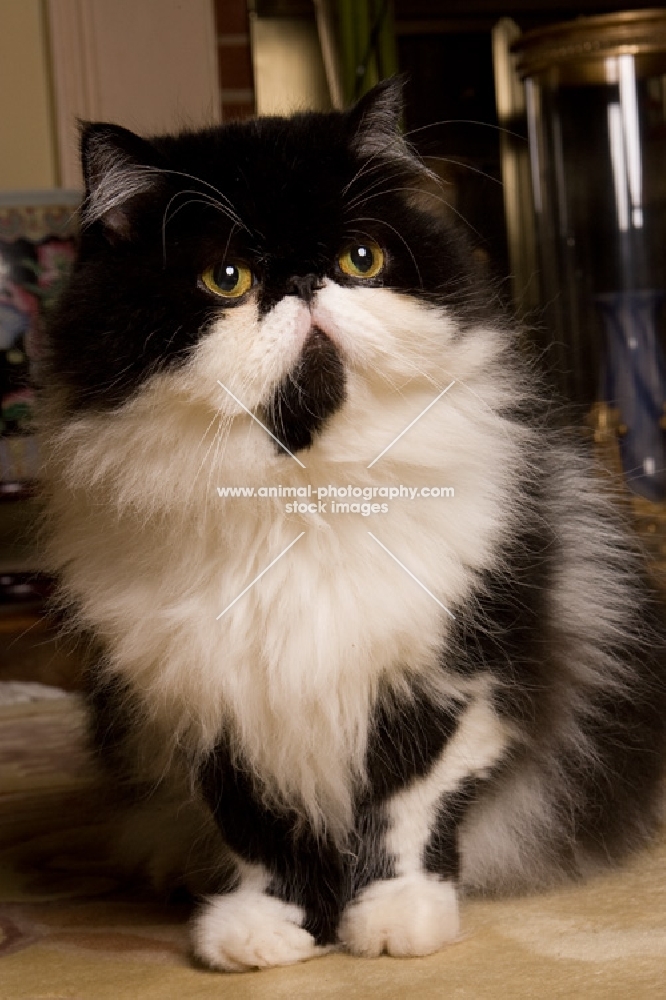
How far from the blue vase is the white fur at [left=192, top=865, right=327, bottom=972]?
157cm

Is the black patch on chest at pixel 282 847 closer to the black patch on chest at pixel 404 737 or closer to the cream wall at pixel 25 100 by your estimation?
the black patch on chest at pixel 404 737

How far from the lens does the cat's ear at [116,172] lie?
891mm

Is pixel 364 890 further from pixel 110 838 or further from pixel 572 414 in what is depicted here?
pixel 572 414

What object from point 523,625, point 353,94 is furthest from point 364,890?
point 353,94

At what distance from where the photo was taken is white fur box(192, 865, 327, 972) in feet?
2.98

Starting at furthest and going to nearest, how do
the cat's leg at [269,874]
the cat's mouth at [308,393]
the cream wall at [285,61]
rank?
the cream wall at [285,61] → the cat's leg at [269,874] → the cat's mouth at [308,393]

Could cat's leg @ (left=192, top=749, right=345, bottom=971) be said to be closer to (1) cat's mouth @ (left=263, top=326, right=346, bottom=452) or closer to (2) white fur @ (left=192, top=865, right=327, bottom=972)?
(2) white fur @ (left=192, top=865, right=327, bottom=972)

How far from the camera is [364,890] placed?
0.95m

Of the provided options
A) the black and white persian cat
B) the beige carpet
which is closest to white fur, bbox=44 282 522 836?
the black and white persian cat

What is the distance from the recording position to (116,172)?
89cm

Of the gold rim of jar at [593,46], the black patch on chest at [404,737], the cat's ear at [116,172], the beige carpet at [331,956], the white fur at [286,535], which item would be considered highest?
the gold rim of jar at [593,46]

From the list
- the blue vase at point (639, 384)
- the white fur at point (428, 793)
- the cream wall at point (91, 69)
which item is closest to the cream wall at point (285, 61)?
the cream wall at point (91, 69)

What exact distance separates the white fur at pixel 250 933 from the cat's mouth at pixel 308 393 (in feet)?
1.19

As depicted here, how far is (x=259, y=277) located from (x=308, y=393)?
0.09m
